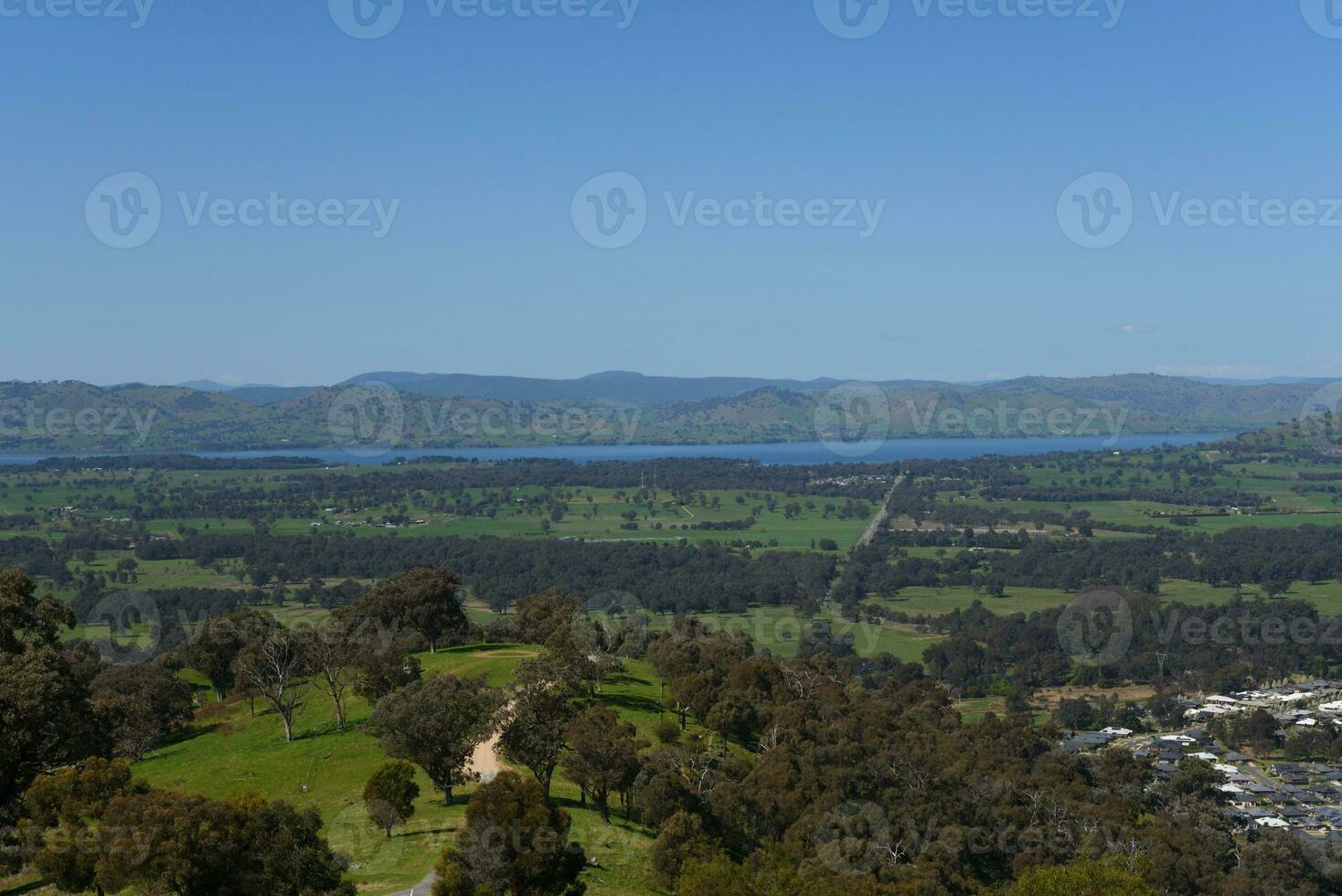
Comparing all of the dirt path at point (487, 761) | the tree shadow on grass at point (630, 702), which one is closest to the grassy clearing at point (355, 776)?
the tree shadow on grass at point (630, 702)

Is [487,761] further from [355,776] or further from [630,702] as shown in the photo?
[630,702]

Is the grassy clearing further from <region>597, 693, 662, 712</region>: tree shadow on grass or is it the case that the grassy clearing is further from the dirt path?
the dirt path

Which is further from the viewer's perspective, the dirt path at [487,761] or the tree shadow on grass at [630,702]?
the tree shadow on grass at [630,702]

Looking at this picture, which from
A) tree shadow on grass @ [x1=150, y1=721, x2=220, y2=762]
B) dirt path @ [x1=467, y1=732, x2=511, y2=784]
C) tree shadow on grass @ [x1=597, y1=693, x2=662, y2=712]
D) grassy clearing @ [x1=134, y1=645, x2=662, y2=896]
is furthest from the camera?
tree shadow on grass @ [x1=597, y1=693, x2=662, y2=712]

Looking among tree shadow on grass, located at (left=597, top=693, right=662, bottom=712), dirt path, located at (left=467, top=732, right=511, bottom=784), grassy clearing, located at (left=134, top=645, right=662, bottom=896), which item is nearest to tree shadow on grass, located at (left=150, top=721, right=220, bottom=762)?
grassy clearing, located at (left=134, top=645, right=662, bottom=896)

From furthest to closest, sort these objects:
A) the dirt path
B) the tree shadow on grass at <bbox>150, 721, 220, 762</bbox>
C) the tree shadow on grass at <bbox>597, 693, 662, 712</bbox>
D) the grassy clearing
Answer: the tree shadow on grass at <bbox>597, 693, 662, 712</bbox>
the tree shadow on grass at <bbox>150, 721, 220, 762</bbox>
the dirt path
the grassy clearing

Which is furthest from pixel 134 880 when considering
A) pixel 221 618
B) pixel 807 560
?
pixel 807 560

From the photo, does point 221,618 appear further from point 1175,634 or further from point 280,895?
point 1175,634

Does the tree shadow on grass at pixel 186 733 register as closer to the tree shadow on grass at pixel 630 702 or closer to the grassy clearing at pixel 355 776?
the grassy clearing at pixel 355 776

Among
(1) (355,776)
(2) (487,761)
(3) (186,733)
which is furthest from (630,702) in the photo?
(3) (186,733)

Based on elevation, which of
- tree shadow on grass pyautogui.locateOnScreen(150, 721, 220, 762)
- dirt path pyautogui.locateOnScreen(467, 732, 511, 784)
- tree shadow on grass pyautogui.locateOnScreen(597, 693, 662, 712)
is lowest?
tree shadow on grass pyautogui.locateOnScreen(150, 721, 220, 762)

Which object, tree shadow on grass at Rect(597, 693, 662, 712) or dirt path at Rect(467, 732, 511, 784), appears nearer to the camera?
Result: dirt path at Rect(467, 732, 511, 784)
